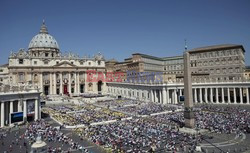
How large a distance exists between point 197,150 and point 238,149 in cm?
399

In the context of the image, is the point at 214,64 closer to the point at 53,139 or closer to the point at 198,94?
the point at 198,94

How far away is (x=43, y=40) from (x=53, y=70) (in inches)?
1115

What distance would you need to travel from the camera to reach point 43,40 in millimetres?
101812

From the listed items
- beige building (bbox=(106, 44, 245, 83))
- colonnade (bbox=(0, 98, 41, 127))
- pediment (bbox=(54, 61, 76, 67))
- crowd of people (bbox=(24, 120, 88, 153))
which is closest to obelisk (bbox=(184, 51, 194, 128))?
crowd of people (bbox=(24, 120, 88, 153))

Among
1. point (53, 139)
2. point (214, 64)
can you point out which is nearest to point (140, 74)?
point (214, 64)

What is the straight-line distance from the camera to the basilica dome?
328ft

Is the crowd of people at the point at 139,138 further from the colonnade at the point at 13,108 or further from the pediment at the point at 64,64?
the pediment at the point at 64,64

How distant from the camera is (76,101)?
60.5m

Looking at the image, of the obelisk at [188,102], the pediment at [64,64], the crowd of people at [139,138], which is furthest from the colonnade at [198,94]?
the pediment at [64,64]

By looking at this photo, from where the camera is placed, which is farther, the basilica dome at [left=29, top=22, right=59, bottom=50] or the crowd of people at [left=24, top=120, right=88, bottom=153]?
the basilica dome at [left=29, top=22, right=59, bottom=50]

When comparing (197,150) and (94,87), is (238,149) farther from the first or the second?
(94,87)

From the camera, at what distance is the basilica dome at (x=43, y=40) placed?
99.8m

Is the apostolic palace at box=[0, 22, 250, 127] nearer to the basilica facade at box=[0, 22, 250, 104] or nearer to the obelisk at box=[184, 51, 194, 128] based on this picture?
the basilica facade at box=[0, 22, 250, 104]

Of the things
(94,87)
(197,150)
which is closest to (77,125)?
Answer: (197,150)
